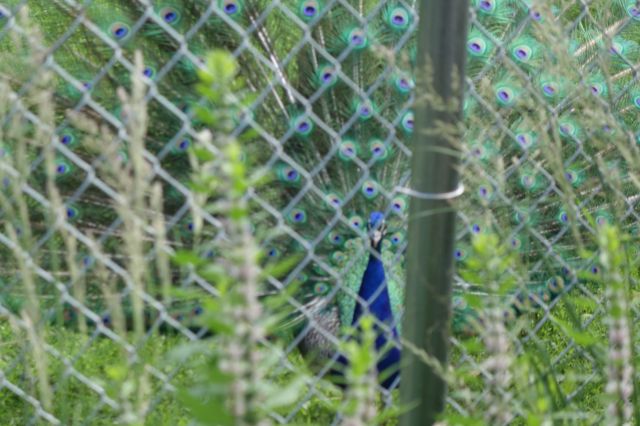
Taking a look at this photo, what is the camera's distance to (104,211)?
3.48 meters

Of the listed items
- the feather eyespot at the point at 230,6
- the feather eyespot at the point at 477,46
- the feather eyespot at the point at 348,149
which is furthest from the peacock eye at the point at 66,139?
the feather eyespot at the point at 477,46

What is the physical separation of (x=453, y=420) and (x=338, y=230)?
8.31 ft

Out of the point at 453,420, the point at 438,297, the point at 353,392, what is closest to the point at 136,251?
the point at 353,392

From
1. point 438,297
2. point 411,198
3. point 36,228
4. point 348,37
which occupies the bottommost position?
point 36,228

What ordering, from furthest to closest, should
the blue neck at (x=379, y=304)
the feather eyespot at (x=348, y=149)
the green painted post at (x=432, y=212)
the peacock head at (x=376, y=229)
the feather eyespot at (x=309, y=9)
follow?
1. the feather eyespot at (x=348, y=149)
2. the feather eyespot at (x=309, y=9)
3. the peacock head at (x=376, y=229)
4. the blue neck at (x=379, y=304)
5. the green painted post at (x=432, y=212)

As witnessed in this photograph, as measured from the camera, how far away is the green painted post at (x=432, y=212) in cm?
143

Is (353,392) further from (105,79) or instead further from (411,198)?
(105,79)

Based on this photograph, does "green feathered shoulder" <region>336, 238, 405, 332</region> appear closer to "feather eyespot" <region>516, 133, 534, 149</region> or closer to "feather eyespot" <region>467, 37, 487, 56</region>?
"feather eyespot" <region>516, 133, 534, 149</region>

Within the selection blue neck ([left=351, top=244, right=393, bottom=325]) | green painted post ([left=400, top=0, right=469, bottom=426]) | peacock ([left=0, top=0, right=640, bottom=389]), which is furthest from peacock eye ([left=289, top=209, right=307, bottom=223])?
green painted post ([left=400, top=0, right=469, bottom=426])

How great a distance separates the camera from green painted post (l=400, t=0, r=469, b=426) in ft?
4.68

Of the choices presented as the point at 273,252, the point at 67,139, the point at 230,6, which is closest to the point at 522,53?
the point at 230,6

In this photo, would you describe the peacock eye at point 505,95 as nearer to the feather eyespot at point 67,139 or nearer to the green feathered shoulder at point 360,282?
the green feathered shoulder at point 360,282

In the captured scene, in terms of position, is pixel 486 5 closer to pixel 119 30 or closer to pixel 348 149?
pixel 348 149

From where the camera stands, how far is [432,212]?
57.7 inches
